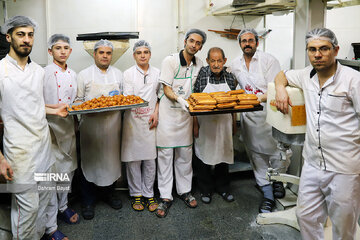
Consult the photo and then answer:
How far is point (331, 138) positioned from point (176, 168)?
175cm

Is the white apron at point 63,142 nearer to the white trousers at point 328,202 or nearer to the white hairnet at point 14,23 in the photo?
the white hairnet at point 14,23

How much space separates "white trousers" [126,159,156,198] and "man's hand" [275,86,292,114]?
5.07ft

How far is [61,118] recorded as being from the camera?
279 centimetres

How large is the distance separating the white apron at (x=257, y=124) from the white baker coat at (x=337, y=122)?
1078 millimetres

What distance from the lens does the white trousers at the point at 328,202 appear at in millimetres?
1980

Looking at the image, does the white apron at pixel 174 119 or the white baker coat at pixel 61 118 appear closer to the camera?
the white baker coat at pixel 61 118

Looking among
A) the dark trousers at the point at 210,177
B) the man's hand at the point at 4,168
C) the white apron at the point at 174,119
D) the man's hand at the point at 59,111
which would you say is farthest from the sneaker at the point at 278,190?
the man's hand at the point at 4,168

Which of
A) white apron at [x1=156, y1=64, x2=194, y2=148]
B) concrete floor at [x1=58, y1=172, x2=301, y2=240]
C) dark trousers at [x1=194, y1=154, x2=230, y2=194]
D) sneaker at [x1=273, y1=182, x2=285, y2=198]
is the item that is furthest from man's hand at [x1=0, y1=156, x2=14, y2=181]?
sneaker at [x1=273, y1=182, x2=285, y2=198]

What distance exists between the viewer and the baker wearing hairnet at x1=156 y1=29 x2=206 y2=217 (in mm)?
3006

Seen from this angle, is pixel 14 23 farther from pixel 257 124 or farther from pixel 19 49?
pixel 257 124

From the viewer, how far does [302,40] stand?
3.05m

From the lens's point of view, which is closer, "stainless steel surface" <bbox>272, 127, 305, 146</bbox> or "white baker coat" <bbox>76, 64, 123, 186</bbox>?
"stainless steel surface" <bbox>272, 127, 305, 146</bbox>

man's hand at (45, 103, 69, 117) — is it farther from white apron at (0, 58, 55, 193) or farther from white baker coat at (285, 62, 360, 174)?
white baker coat at (285, 62, 360, 174)

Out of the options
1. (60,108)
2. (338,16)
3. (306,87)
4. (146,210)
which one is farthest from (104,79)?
(338,16)
